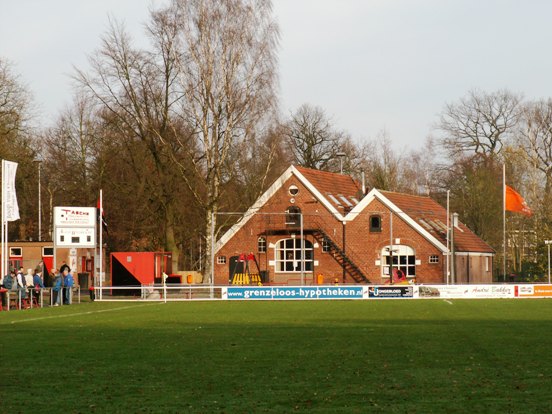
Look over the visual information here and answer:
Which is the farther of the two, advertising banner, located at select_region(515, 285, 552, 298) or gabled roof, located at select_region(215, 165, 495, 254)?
gabled roof, located at select_region(215, 165, 495, 254)

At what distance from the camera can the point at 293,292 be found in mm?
56406

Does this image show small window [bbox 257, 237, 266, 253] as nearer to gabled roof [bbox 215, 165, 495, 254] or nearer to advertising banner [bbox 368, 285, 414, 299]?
gabled roof [bbox 215, 165, 495, 254]

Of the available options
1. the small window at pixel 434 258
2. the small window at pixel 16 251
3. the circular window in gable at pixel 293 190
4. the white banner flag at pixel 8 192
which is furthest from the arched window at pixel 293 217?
the white banner flag at pixel 8 192

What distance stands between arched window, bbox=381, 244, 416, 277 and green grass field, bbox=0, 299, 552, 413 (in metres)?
37.6

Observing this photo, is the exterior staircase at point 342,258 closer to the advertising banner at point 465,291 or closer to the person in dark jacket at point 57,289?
the advertising banner at point 465,291

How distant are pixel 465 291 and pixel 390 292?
3.99m

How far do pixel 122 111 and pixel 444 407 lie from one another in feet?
167

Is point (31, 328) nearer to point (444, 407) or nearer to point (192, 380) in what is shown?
point (192, 380)

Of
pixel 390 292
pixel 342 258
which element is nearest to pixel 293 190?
pixel 342 258

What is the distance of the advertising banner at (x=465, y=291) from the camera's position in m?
56.4

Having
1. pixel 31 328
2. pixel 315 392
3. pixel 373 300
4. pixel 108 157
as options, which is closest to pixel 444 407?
pixel 315 392

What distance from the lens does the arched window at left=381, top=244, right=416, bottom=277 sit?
2879 inches

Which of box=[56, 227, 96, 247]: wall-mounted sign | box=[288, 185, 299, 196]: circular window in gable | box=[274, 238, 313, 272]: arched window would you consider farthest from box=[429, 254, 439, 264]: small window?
box=[56, 227, 96, 247]: wall-mounted sign

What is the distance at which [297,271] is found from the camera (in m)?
75.2
